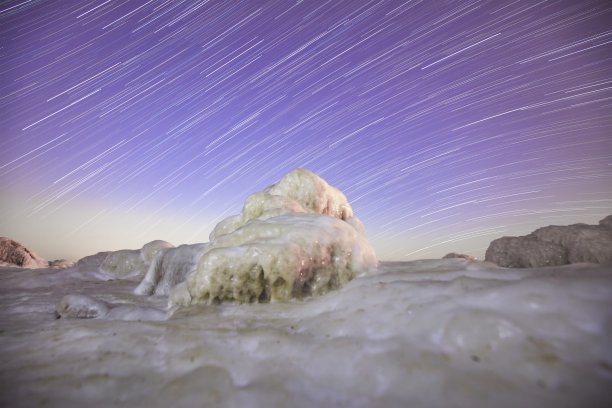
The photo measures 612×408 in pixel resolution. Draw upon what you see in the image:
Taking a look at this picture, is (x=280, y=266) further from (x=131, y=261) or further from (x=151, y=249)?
(x=131, y=261)

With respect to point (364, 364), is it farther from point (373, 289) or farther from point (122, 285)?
point (122, 285)

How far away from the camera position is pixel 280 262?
572 centimetres

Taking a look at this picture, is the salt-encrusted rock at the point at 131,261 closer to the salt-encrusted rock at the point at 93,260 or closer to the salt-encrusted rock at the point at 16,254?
the salt-encrusted rock at the point at 93,260

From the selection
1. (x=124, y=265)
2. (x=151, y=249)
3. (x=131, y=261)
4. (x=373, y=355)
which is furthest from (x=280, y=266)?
(x=124, y=265)

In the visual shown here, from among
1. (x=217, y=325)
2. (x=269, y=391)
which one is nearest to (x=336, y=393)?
(x=269, y=391)

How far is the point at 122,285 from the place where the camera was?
12289mm

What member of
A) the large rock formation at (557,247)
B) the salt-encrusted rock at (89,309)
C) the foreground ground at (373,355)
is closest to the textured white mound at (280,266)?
the salt-encrusted rock at (89,309)

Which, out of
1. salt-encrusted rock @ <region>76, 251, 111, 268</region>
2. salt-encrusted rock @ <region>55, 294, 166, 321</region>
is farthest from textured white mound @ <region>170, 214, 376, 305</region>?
salt-encrusted rock @ <region>76, 251, 111, 268</region>

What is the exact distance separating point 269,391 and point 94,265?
18.3 meters

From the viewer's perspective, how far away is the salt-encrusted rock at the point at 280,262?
5.72 m

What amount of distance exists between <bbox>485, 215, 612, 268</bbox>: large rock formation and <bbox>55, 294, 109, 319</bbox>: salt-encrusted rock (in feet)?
46.7

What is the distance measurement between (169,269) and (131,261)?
18.7ft

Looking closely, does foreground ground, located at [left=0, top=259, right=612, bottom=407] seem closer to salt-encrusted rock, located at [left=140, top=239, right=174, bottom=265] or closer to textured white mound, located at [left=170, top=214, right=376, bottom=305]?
textured white mound, located at [left=170, top=214, right=376, bottom=305]

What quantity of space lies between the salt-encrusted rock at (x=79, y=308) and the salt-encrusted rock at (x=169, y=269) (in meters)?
3.07
